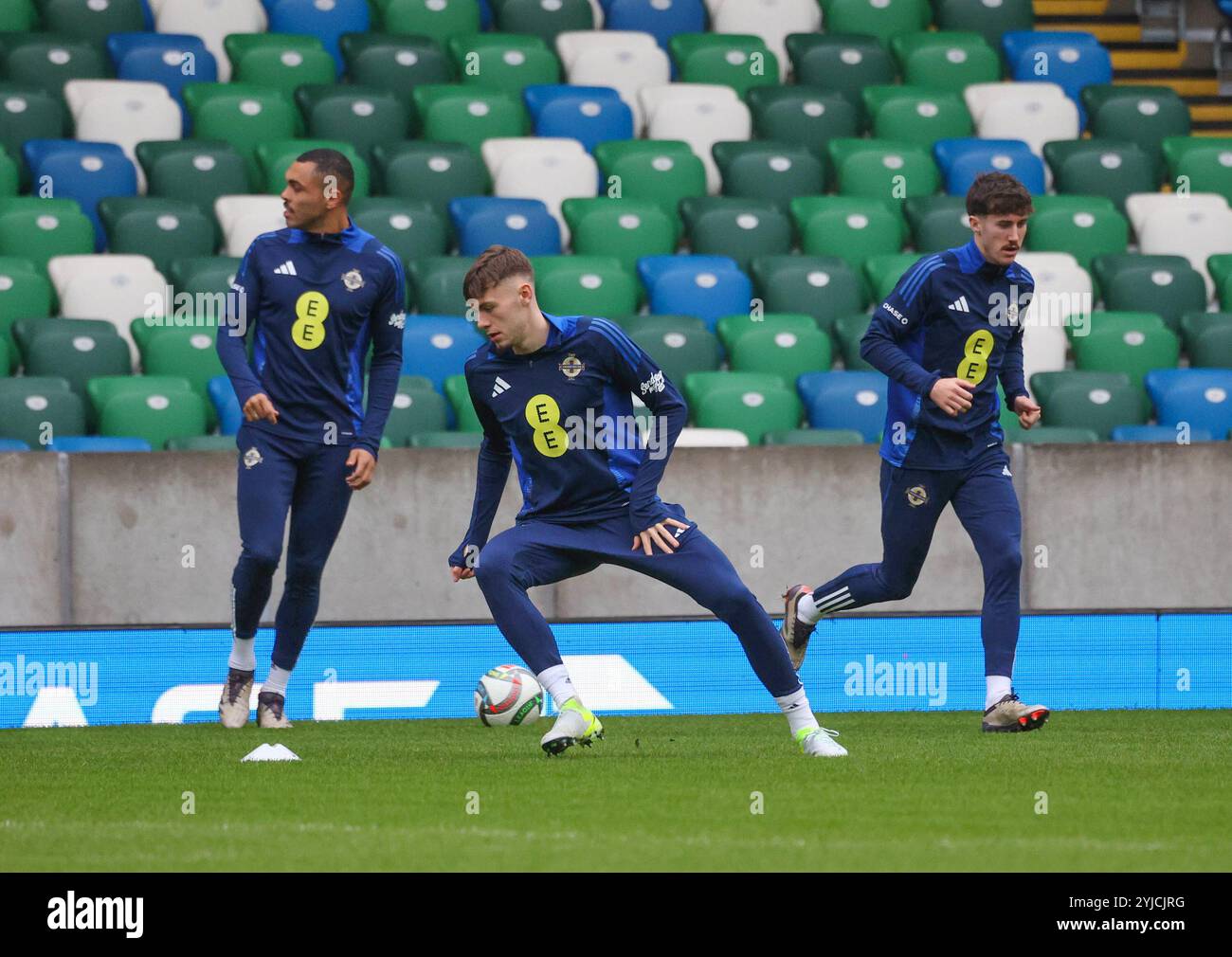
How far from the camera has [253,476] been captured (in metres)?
7.26

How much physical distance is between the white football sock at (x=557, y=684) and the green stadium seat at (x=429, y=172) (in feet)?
20.4

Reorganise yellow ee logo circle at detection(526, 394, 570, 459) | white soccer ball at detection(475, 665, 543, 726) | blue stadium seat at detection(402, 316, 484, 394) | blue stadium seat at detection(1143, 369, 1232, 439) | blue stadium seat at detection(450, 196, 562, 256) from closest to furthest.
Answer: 1. yellow ee logo circle at detection(526, 394, 570, 459)
2. white soccer ball at detection(475, 665, 543, 726)
3. blue stadium seat at detection(402, 316, 484, 394)
4. blue stadium seat at detection(1143, 369, 1232, 439)
5. blue stadium seat at detection(450, 196, 562, 256)

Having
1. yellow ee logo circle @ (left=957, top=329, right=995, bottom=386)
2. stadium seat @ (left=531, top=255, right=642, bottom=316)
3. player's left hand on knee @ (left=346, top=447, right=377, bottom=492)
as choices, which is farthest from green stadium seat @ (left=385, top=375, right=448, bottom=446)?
yellow ee logo circle @ (left=957, top=329, right=995, bottom=386)

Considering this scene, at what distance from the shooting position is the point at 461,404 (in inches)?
410

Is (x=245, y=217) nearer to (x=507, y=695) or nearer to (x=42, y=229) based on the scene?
(x=42, y=229)

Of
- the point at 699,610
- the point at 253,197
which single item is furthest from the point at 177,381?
the point at 699,610

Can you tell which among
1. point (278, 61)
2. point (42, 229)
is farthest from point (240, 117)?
point (42, 229)

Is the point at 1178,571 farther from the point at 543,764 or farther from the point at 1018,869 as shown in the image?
the point at 1018,869

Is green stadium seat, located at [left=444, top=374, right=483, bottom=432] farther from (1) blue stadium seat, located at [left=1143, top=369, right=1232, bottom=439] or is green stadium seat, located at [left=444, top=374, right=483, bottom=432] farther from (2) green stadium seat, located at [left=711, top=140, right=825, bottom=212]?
(1) blue stadium seat, located at [left=1143, top=369, right=1232, bottom=439]

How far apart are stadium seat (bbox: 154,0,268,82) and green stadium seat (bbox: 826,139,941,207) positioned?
400 centimetres

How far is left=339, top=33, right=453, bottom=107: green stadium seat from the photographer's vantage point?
12883 millimetres

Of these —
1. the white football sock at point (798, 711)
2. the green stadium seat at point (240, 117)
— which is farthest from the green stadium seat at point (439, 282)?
the white football sock at point (798, 711)

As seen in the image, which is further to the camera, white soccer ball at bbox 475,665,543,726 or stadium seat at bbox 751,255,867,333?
stadium seat at bbox 751,255,867,333

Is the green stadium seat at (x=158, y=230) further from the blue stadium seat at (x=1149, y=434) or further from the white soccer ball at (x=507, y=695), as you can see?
the blue stadium seat at (x=1149, y=434)
